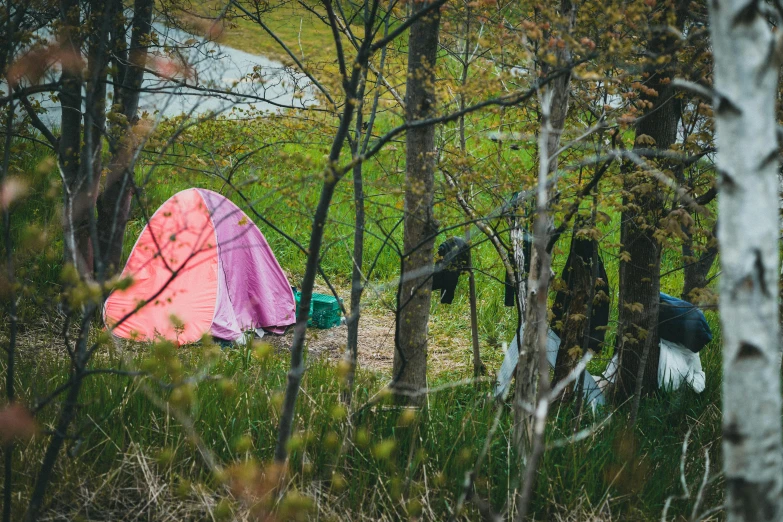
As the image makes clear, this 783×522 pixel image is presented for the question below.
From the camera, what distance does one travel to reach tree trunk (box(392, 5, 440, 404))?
3.96 metres

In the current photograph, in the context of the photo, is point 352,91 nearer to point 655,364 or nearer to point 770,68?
point 770,68

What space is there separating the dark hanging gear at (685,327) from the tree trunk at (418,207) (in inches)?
77.0

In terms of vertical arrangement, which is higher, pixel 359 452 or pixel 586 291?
pixel 586 291

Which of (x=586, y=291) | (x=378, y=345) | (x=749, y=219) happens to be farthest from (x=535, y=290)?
(x=378, y=345)

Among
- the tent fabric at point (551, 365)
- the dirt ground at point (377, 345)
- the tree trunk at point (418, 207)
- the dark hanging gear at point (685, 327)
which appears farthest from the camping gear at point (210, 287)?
the dark hanging gear at point (685, 327)

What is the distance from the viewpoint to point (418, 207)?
4031 millimetres

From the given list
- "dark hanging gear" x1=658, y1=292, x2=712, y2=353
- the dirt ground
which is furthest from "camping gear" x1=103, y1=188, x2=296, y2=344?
"dark hanging gear" x1=658, y1=292, x2=712, y2=353

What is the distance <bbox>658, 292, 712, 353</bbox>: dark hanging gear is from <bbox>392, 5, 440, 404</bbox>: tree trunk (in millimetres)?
1957

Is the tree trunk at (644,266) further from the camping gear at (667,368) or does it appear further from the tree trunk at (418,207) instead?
the tree trunk at (418,207)

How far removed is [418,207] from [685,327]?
2363 millimetres

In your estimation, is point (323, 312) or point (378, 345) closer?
point (378, 345)

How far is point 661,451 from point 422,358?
139cm

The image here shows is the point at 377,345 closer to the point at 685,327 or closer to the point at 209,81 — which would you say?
the point at 685,327

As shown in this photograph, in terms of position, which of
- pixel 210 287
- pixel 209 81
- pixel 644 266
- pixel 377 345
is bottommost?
pixel 377 345
